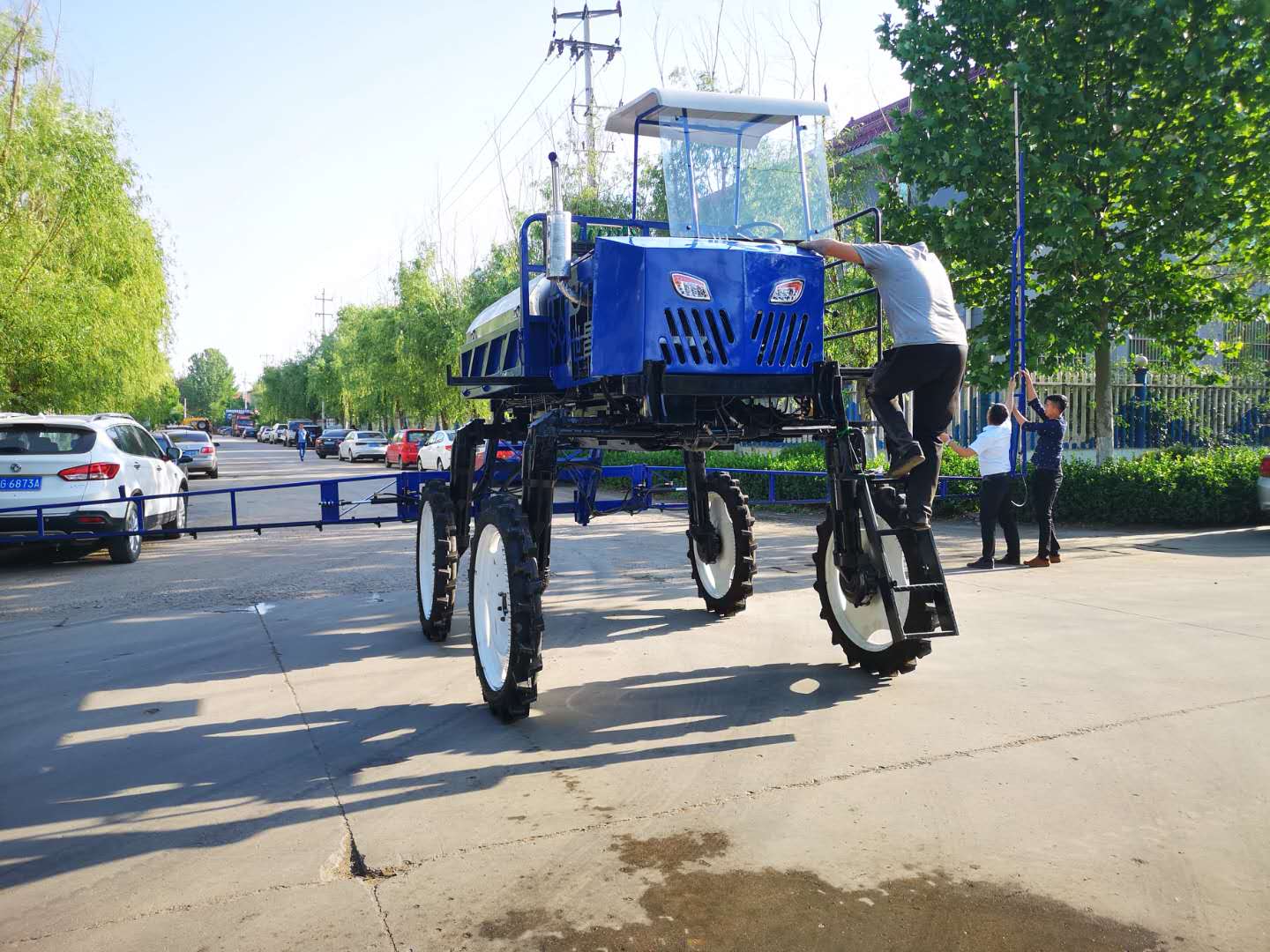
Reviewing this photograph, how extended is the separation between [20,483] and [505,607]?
28.2 feet

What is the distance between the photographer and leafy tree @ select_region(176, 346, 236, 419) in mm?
180500

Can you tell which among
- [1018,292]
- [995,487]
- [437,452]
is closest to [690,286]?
[995,487]

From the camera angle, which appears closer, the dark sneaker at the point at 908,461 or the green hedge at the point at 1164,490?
the dark sneaker at the point at 908,461

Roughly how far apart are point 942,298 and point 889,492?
3.85ft

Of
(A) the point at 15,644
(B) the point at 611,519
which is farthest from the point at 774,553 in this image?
(A) the point at 15,644

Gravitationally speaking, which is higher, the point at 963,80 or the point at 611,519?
the point at 963,80

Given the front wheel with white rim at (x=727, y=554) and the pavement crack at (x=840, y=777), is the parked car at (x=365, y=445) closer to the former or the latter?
the front wheel with white rim at (x=727, y=554)

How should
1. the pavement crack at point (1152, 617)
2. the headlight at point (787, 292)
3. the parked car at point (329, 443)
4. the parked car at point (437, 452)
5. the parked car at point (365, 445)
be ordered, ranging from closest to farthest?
the headlight at point (787, 292), the pavement crack at point (1152, 617), the parked car at point (437, 452), the parked car at point (365, 445), the parked car at point (329, 443)

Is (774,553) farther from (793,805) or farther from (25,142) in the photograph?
(25,142)

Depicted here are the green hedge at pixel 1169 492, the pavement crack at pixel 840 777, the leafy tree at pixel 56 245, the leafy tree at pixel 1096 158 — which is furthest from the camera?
the leafy tree at pixel 56 245

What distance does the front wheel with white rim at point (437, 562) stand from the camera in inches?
287

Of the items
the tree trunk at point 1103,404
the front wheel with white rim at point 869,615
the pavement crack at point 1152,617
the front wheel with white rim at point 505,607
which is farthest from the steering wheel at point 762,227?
the tree trunk at point 1103,404

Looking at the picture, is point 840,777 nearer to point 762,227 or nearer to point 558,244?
point 762,227

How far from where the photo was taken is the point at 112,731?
5.29 meters
